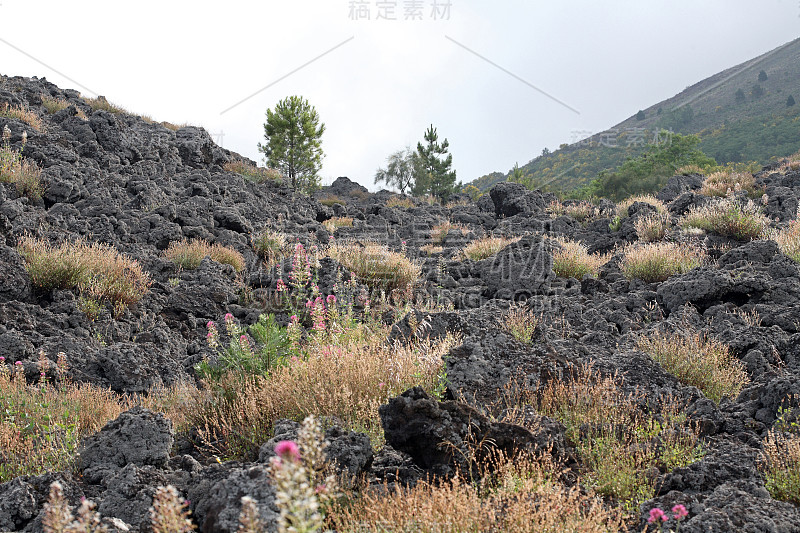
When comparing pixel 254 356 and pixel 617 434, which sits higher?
pixel 254 356

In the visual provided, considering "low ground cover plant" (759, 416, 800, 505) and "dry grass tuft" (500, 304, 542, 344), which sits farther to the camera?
"dry grass tuft" (500, 304, 542, 344)

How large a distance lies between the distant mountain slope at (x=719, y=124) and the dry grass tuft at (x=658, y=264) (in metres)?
34.7

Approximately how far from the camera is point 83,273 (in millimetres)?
7000

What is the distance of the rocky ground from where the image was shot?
3.09 meters

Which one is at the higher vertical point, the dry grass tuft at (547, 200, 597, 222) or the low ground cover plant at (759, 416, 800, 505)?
the dry grass tuft at (547, 200, 597, 222)

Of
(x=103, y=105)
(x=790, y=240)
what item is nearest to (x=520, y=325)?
(x=790, y=240)

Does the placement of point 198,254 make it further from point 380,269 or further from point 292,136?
point 292,136

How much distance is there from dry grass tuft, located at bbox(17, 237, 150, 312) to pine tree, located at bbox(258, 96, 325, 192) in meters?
18.9

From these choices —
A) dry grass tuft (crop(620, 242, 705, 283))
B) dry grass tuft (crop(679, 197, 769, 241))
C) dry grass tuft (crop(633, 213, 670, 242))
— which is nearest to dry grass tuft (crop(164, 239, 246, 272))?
dry grass tuft (crop(620, 242, 705, 283))

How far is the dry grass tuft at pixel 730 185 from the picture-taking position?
16.0 meters

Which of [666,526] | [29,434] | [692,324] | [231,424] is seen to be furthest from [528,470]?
[692,324]

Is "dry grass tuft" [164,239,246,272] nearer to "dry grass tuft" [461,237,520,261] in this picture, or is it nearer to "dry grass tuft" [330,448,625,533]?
"dry grass tuft" [461,237,520,261]

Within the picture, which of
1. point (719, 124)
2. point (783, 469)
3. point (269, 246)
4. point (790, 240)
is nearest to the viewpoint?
point (783, 469)

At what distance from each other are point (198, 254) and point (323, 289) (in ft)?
9.80
